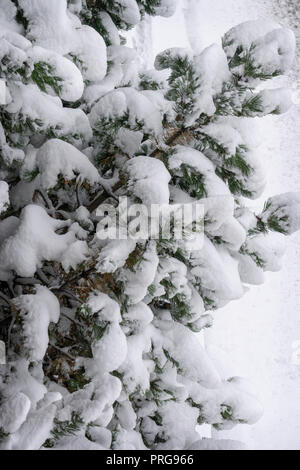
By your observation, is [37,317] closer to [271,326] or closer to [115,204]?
[115,204]

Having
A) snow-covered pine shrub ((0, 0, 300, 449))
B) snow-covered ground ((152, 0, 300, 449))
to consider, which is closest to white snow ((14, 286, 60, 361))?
snow-covered pine shrub ((0, 0, 300, 449))

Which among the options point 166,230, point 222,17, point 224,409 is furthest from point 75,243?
point 222,17

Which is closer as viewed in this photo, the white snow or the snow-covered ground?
the white snow

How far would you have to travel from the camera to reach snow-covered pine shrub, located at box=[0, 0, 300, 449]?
1605 mm

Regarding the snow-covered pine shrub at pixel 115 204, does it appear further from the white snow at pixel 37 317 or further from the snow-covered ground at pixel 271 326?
the snow-covered ground at pixel 271 326

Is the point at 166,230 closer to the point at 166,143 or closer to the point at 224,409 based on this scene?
the point at 166,143

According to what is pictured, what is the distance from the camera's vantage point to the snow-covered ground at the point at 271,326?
5.03 metres

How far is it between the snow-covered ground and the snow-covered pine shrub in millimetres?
2745

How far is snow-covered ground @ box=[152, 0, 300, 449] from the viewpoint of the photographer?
5.03 metres

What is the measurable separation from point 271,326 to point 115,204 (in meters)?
3.80

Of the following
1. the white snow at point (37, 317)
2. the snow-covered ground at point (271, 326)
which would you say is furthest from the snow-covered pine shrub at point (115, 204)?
the snow-covered ground at point (271, 326)

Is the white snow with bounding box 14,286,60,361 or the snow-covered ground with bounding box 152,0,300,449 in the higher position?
the white snow with bounding box 14,286,60,361

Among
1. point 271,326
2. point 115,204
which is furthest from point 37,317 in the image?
point 271,326

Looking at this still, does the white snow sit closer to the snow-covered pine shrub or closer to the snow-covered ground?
the snow-covered pine shrub
